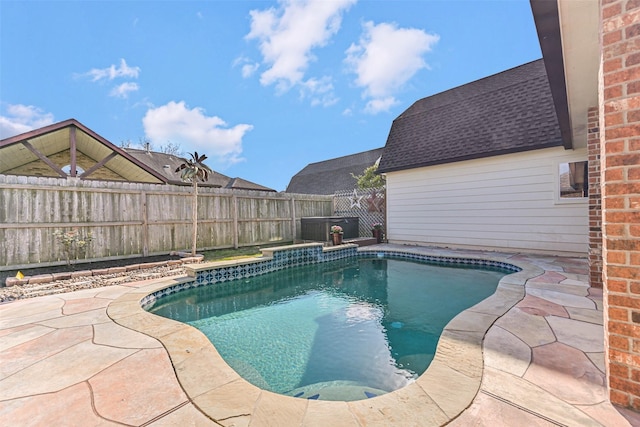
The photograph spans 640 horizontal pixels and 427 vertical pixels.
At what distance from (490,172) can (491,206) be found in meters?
1.02

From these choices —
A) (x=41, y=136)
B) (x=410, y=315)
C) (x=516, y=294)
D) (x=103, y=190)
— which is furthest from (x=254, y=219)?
(x=516, y=294)

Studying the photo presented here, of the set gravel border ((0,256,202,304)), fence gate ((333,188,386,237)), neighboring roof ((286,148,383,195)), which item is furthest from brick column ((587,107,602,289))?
neighboring roof ((286,148,383,195))

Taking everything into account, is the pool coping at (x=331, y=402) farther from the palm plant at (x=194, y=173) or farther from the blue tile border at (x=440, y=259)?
the palm plant at (x=194, y=173)

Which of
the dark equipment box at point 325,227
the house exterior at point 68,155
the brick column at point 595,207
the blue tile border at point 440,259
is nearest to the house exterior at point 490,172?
the dark equipment box at point 325,227

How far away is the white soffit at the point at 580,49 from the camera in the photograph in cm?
226

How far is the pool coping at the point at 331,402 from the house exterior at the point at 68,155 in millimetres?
7468

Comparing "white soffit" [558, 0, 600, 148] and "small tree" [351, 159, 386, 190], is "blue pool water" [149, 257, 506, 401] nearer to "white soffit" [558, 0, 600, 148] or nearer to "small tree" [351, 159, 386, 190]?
"white soffit" [558, 0, 600, 148]

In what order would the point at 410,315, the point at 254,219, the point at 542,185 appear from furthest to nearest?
1. the point at 254,219
2. the point at 542,185
3. the point at 410,315

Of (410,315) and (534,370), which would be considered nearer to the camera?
(534,370)

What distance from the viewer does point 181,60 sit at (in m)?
9.44

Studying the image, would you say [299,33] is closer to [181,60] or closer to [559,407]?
[181,60]

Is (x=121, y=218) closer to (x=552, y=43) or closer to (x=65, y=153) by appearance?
(x=65, y=153)

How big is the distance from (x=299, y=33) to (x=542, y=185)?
824 cm

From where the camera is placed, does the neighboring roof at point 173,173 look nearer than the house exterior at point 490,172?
No
